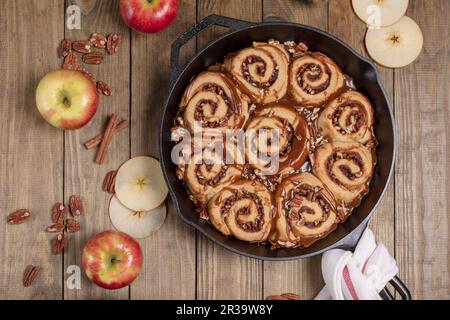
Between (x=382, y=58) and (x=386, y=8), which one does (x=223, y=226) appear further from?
(x=386, y=8)

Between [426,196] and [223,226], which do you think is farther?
[426,196]

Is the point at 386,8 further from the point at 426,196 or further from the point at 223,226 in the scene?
the point at 223,226

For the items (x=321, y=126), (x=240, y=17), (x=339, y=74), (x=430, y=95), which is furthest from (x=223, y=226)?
(x=430, y=95)

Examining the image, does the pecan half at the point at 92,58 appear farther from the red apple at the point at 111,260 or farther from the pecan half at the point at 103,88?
the red apple at the point at 111,260

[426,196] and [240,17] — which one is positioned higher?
[240,17]

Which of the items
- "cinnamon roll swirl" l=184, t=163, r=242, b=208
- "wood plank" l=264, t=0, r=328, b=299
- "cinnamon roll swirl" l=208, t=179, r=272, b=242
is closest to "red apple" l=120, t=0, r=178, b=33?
"wood plank" l=264, t=0, r=328, b=299
